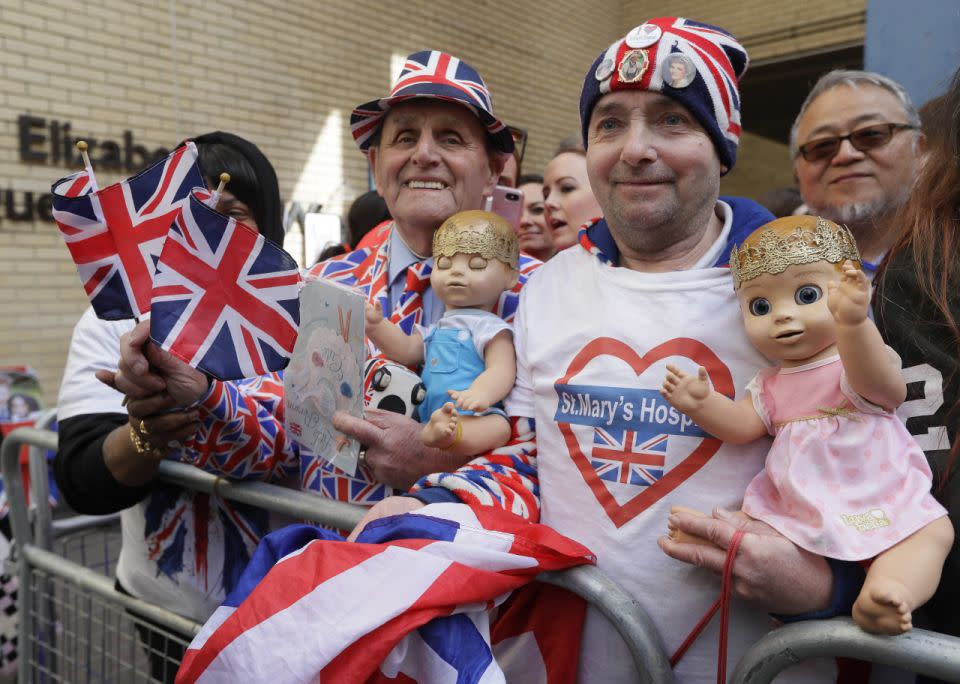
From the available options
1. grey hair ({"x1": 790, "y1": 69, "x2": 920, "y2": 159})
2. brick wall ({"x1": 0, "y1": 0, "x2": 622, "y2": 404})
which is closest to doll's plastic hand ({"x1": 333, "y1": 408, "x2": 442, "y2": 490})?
grey hair ({"x1": 790, "y1": 69, "x2": 920, "y2": 159})

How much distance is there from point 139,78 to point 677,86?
19.8 ft

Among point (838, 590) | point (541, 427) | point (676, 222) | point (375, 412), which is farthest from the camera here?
point (375, 412)

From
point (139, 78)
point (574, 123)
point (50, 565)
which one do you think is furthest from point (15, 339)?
point (574, 123)

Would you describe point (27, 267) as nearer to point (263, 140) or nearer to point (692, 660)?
point (263, 140)

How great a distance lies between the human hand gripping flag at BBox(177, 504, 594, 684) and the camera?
1256mm

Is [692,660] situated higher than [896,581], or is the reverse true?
[896,581]

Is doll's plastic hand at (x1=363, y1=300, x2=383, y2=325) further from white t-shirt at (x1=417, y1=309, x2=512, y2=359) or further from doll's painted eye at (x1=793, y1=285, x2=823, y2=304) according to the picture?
doll's painted eye at (x1=793, y1=285, x2=823, y2=304)

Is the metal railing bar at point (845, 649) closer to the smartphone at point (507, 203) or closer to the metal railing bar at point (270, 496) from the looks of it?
the metal railing bar at point (270, 496)

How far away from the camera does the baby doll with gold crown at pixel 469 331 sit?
1.69 metres

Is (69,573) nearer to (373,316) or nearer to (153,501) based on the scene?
(153,501)

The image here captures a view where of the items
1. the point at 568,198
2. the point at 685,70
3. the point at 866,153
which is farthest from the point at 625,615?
the point at 568,198

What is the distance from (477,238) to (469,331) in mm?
226

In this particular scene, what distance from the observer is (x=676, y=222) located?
1.54 meters

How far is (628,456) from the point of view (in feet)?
4.85
